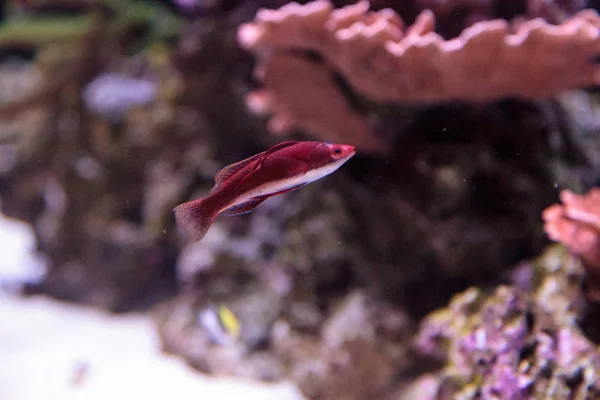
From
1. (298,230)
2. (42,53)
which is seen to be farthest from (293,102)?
(42,53)

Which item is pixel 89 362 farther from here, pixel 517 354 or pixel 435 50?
pixel 435 50

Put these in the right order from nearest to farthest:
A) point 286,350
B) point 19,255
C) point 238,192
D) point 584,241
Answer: point 238,192
point 584,241
point 286,350
point 19,255

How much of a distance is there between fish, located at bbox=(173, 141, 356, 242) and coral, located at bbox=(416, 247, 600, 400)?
145cm

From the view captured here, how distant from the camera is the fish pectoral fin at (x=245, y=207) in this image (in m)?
1.28

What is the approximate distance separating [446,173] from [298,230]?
1204mm

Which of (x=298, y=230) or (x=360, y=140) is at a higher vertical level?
(x=360, y=140)

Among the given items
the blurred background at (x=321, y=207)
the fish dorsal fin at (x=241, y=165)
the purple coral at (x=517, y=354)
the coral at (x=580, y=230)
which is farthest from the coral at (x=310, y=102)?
the fish dorsal fin at (x=241, y=165)

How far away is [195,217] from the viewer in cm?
128

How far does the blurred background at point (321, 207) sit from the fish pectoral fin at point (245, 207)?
125cm

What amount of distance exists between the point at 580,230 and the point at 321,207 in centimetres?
171

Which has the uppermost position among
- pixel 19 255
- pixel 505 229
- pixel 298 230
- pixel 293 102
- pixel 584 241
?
pixel 293 102

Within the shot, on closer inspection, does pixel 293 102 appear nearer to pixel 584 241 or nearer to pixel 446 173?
pixel 446 173

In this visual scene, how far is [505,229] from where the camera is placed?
2793 mm

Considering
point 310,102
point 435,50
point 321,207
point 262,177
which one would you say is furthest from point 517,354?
point 310,102
